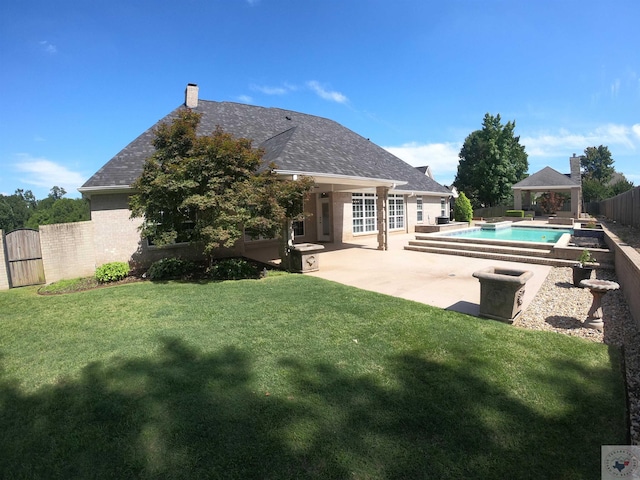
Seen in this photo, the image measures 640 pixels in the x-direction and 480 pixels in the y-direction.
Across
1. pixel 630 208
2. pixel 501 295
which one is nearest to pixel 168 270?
pixel 501 295

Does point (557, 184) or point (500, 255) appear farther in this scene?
point (557, 184)

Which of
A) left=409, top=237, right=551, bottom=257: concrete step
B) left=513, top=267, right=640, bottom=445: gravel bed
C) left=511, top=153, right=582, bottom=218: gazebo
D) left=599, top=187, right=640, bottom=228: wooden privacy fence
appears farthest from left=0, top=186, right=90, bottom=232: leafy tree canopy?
left=511, top=153, right=582, bottom=218: gazebo

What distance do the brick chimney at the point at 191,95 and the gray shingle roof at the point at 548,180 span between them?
105ft

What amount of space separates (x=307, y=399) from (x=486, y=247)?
11340 millimetres

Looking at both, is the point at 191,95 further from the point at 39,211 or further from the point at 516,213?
the point at 39,211

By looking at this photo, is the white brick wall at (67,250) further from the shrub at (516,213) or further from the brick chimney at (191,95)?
the shrub at (516,213)

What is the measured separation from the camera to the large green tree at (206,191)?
332 inches

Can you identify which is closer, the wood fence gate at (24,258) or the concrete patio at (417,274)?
the concrete patio at (417,274)

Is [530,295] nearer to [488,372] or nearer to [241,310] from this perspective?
[488,372]

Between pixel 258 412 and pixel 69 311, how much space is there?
5.94 meters

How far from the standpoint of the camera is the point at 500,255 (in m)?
11.5

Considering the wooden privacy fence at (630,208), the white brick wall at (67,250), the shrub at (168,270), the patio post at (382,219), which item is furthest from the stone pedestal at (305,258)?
the wooden privacy fence at (630,208)

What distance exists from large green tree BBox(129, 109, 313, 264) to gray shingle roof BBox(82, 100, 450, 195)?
173 cm

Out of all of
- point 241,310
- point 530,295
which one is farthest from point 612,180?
point 241,310
